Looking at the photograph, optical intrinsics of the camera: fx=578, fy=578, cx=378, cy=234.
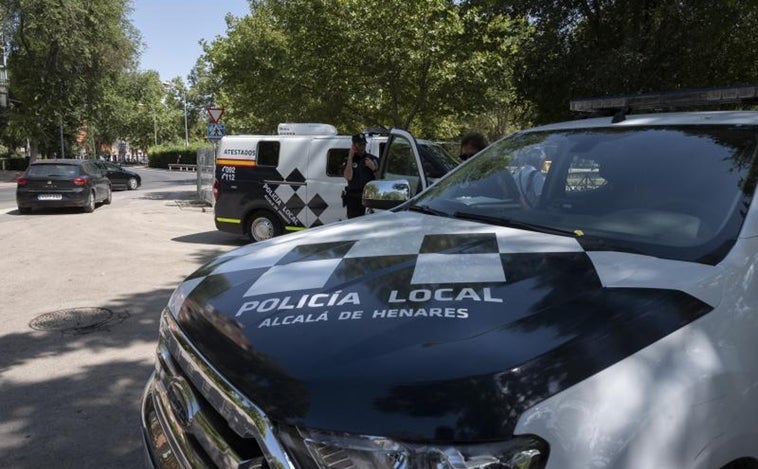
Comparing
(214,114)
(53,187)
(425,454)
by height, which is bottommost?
(53,187)

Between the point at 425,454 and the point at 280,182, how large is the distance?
9.21 meters

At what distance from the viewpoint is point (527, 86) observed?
13781mm

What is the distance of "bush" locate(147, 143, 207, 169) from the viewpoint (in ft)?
201

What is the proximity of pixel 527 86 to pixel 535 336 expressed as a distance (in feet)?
43.6

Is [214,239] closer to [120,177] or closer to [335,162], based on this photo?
[335,162]

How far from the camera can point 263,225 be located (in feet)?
34.2

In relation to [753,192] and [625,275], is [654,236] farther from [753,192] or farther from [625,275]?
[625,275]

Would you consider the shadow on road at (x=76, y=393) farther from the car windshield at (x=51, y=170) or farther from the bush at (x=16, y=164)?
the bush at (x=16, y=164)

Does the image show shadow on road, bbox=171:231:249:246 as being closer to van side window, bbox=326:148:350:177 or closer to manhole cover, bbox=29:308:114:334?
van side window, bbox=326:148:350:177

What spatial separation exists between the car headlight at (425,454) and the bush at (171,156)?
61.7 m

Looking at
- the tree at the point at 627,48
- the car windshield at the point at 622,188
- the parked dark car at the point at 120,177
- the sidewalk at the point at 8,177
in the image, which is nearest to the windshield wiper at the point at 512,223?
the car windshield at the point at 622,188

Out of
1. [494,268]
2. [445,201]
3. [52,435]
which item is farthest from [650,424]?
[52,435]

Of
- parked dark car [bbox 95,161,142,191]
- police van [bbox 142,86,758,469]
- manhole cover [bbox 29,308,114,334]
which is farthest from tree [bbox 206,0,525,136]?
police van [bbox 142,86,758,469]

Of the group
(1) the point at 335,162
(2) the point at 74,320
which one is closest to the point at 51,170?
(1) the point at 335,162
